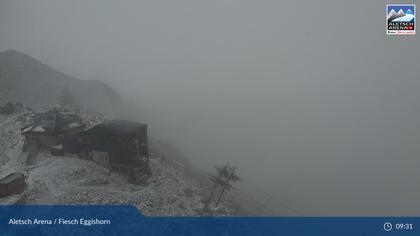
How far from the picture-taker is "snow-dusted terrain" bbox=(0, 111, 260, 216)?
2473 centimetres

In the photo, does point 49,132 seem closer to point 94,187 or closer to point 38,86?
point 94,187

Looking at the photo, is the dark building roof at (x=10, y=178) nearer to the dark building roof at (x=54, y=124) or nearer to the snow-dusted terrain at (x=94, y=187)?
the snow-dusted terrain at (x=94, y=187)

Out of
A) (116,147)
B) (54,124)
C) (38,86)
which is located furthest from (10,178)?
(38,86)

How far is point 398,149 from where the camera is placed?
500 ft

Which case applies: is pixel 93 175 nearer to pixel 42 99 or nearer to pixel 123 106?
pixel 42 99

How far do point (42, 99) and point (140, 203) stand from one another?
138 feet

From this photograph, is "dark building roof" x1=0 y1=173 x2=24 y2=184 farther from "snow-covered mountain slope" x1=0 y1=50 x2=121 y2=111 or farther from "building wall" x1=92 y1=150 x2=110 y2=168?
"snow-covered mountain slope" x1=0 y1=50 x2=121 y2=111

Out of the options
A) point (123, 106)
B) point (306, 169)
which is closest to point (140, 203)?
point (123, 106)

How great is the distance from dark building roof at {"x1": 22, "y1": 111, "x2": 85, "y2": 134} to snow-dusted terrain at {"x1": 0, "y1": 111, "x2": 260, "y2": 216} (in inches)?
91.1

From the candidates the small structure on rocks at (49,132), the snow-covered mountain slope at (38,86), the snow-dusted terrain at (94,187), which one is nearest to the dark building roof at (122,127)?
the snow-dusted terrain at (94,187)

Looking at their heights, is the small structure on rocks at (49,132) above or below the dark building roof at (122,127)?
below

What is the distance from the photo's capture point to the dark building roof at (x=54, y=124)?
30.5 meters

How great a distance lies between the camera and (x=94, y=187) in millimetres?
26281

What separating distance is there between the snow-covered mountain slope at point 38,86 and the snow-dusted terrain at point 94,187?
24.1m
